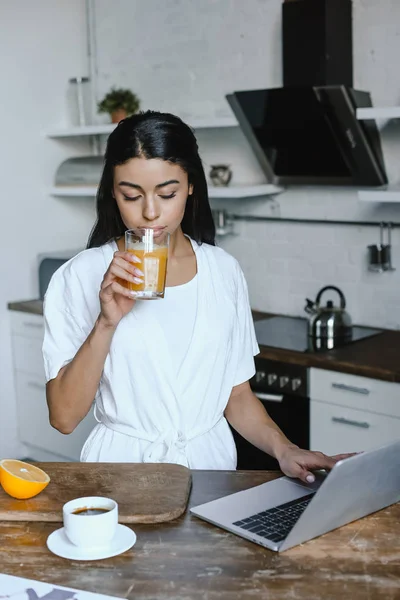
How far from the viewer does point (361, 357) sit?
310 centimetres

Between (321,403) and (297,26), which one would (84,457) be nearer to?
(321,403)

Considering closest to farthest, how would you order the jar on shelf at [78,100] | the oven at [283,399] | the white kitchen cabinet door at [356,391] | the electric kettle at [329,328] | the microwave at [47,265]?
the white kitchen cabinet door at [356,391]
the oven at [283,399]
the electric kettle at [329,328]
the microwave at [47,265]
the jar on shelf at [78,100]

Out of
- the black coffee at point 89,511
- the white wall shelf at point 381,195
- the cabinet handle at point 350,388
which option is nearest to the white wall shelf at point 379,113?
the white wall shelf at point 381,195

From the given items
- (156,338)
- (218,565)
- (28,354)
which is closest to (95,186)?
(28,354)

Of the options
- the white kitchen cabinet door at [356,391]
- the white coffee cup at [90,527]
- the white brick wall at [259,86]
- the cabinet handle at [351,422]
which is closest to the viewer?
the white coffee cup at [90,527]

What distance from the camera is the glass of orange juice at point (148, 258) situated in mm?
1606

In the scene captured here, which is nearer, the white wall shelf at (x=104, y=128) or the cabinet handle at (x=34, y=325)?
the white wall shelf at (x=104, y=128)

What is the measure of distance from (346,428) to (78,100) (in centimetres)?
250

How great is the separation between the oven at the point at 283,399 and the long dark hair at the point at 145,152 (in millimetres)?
1303

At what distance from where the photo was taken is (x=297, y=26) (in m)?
3.42

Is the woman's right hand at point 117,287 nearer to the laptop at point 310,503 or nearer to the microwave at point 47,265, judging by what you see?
the laptop at point 310,503

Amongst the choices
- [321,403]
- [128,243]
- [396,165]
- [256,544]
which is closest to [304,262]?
[396,165]

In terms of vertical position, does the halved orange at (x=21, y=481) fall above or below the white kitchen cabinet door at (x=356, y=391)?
above

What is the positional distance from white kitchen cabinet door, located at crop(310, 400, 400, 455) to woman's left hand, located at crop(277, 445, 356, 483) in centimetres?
135
